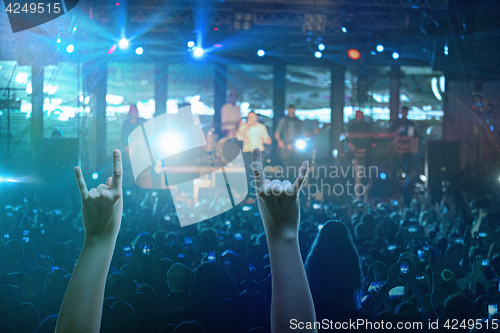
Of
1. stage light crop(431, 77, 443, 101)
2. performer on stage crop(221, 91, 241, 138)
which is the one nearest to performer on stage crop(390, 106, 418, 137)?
performer on stage crop(221, 91, 241, 138)

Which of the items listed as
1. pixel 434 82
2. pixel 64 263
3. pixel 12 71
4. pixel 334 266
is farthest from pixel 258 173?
pixel 434 82

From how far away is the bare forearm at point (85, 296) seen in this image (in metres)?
1.25

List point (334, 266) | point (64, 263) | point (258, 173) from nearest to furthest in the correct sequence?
1. point (258, 173)
2. point (334, 266)
3. point (64, 263)

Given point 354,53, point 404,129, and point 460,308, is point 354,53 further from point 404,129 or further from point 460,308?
point 460,308

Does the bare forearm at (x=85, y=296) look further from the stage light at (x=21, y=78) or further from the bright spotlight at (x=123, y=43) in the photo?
the bright spotlight at (x=123, y=43)

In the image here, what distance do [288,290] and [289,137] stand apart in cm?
882

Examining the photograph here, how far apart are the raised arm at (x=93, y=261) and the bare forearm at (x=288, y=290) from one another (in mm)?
546

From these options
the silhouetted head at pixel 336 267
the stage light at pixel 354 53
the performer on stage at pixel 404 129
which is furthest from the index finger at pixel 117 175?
the performer on stage at pixel 404 129

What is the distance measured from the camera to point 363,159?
31.3 ft

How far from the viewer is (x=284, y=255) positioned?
4.05ft

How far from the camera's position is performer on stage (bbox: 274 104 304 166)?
32.4 ft

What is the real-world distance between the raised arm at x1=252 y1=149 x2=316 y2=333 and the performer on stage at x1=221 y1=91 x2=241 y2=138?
31.3ft

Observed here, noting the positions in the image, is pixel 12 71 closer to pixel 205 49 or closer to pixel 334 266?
pixel 205 49

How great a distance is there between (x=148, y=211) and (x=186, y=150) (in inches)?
191
